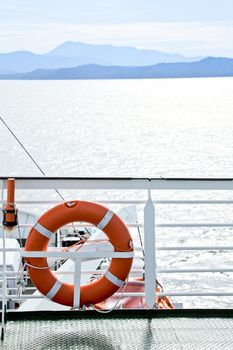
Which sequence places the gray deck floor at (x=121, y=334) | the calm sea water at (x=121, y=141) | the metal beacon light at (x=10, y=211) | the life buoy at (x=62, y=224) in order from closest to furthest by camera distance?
the gray deck floor at (x=121, y=334) < the metal beacon light at (x=10, y=211) < the life buoy at (x=62, y=224) < the calm sea water at (x=121, y=141)

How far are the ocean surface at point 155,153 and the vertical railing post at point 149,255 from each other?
9.62 metres

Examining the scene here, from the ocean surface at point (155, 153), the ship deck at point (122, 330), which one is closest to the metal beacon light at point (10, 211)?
the ship deck at point (122, 330)

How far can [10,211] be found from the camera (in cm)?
310

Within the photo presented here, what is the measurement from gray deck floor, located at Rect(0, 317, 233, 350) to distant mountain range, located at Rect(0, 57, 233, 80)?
16266 centimetres

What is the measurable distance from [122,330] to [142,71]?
6596 inches

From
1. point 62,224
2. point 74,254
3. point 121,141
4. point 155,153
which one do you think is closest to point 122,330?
point 74,254

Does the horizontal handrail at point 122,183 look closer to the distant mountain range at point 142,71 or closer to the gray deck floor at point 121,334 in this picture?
the gray deck floor at point 121,334

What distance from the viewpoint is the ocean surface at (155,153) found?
1645cm

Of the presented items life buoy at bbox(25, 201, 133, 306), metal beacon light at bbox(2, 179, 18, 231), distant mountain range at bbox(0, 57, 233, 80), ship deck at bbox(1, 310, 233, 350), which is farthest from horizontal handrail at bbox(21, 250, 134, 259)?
distant mountain range at bbox(0, 57, 233, 80)

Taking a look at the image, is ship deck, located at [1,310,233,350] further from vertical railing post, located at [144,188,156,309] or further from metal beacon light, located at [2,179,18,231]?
metal beacon light, located at [2,179,18,231]

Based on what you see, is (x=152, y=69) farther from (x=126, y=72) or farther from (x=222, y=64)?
(x=222, y=64)

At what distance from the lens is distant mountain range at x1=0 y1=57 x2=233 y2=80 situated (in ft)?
549

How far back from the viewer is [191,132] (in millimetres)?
50281

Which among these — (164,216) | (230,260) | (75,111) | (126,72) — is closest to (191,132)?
(75,111)
